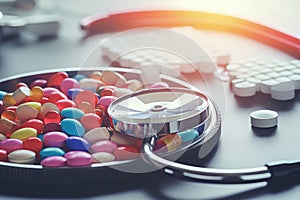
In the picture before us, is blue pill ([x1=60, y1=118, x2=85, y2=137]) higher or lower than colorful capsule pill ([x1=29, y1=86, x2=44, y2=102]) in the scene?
lower

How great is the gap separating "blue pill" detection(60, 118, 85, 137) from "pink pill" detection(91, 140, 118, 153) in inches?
1.7

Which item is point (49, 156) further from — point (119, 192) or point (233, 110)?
point (233, 110)

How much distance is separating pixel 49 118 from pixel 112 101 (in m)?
0.08

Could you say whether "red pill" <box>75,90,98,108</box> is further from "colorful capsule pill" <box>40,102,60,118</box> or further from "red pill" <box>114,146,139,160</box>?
"red pill" <box>114,146,139,160</box>

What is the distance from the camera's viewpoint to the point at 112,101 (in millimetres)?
865

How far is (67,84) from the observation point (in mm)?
961

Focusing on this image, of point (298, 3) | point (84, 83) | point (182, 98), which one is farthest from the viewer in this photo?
point (298, 3)

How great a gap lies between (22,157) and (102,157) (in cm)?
8

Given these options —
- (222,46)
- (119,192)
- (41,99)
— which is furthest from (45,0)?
(119,192)

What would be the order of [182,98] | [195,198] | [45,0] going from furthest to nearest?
[45,0] → [182,98] → [195,198]

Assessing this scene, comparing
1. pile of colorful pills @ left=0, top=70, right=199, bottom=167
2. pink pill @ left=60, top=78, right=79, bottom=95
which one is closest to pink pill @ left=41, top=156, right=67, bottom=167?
pile of colorful pills @ left=0, top=70, right=199, bottom=167

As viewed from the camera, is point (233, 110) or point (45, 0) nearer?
point (233, 110)

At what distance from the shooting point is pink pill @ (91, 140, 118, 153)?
2.48 ft

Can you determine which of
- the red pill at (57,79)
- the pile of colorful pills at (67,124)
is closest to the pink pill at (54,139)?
the pile of colorful pills at (67,124)
